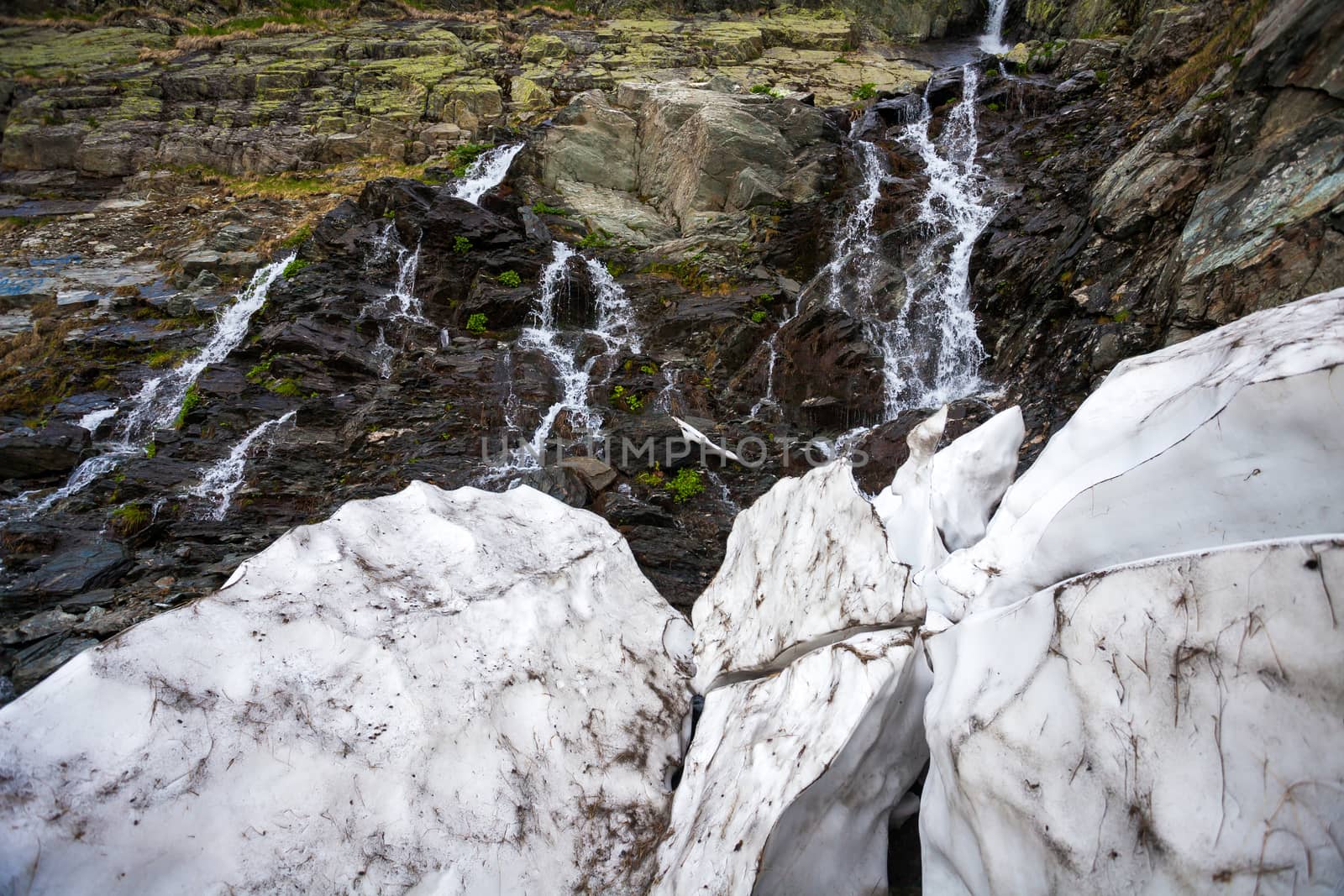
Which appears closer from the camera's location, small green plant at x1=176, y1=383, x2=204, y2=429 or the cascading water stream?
small green plant at x1=176, y1=383, x2=204, y2=429

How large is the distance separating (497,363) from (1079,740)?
1136cm

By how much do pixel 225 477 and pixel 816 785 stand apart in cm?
1022

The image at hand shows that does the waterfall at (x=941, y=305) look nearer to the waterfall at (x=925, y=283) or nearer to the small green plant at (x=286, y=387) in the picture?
the waterfall at (x=925, y=283)

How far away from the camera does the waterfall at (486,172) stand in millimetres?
16641

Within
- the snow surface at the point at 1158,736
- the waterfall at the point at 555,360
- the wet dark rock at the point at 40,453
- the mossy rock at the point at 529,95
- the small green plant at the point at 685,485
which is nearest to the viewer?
the snow surface at the point at 1158,736

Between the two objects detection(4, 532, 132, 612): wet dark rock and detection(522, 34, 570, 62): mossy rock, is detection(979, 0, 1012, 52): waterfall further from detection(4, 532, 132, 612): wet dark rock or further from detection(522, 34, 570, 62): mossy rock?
detection(4, 532, 132, 612): wet dark rock

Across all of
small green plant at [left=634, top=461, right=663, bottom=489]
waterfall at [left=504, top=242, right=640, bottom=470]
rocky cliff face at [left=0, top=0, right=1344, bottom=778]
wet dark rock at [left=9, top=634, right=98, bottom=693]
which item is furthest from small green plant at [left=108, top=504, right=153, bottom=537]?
small green plant at [left=634, top=461, right=663, bottom=489]

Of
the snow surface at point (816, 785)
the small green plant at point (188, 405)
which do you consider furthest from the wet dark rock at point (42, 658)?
the snow surface at point (816, 785)

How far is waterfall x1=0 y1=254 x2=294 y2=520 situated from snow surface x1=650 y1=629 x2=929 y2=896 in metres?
10.8

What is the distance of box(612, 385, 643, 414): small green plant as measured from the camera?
1124 cm

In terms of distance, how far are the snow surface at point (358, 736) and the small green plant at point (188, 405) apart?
8.51 m

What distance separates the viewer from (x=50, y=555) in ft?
26.5

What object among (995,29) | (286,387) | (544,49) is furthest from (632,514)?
(995,29)

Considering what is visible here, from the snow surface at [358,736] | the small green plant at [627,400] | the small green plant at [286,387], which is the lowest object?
the small green plant at [286,387]
